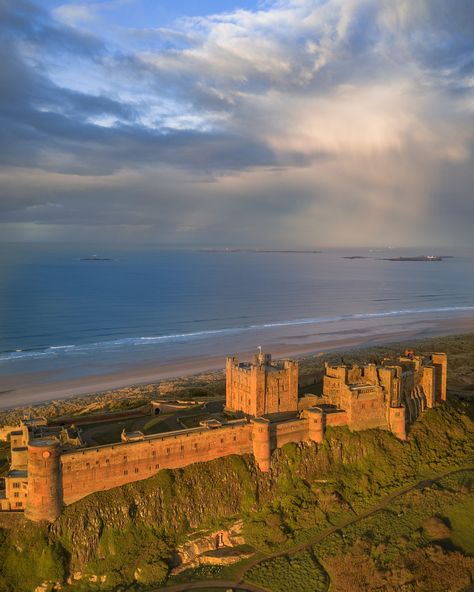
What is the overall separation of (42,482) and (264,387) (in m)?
20.6

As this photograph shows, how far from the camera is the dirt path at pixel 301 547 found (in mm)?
34625

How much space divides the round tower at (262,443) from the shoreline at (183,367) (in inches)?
1444

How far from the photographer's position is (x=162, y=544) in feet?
124

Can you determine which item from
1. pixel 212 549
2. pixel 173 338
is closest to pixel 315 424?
pixel 212 549

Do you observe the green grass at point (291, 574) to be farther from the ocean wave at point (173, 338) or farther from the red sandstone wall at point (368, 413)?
the ocean wave at point (173, 338)

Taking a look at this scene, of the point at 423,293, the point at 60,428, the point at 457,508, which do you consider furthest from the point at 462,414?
the point at 423,293

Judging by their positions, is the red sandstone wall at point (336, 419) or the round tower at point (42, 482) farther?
the red sandstone wall at point (336, 419)

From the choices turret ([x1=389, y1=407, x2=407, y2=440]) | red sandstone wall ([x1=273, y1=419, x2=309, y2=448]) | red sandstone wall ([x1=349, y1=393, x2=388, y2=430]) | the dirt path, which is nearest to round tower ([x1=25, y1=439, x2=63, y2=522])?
the dirt path

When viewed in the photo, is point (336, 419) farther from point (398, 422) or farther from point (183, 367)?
point (183, 367)

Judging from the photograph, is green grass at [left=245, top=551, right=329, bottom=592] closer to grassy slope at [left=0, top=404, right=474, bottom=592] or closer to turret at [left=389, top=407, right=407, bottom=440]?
grassy slope at [left=0, top=404, right=474, bottom=592]

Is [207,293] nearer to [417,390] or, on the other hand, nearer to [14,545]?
[417,390]

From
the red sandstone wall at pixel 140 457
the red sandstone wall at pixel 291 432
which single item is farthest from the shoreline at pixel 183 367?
the red sandstone wall at pixel 291 432

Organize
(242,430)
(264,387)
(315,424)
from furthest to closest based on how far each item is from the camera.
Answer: (264,387) < (315,424) < (242,430)

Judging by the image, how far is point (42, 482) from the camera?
36219mm
